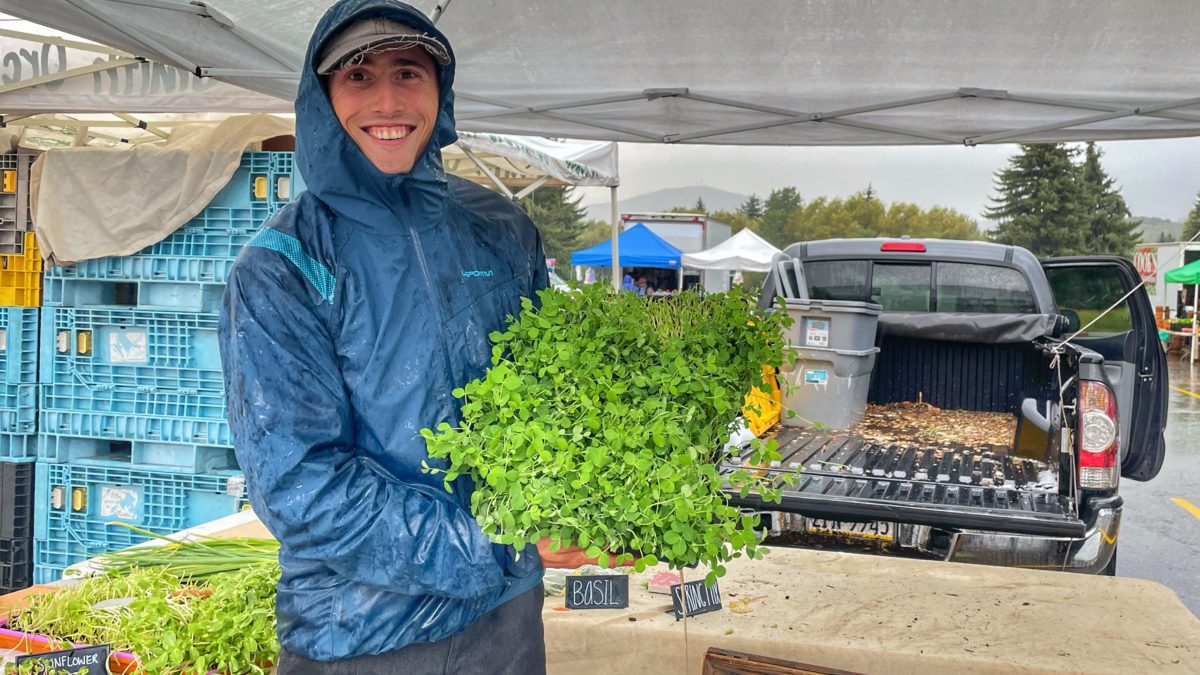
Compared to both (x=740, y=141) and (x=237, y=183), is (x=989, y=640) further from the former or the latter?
(x=237, y=183)

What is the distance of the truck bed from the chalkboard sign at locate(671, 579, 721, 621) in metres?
0.83

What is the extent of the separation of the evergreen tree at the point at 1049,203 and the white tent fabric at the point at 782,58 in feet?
217

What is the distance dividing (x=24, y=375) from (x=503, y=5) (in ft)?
13.2

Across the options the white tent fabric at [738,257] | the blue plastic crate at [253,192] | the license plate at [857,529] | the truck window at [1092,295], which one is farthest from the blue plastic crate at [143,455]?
the white tent fabric at [738,257]

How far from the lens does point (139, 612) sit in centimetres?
279

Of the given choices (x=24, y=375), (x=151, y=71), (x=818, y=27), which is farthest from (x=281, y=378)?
(x=24, y=375)

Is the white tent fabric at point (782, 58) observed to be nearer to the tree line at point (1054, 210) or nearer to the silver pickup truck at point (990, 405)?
the silver pickup truck at point (990, 405)

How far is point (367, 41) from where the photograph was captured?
1.82 m

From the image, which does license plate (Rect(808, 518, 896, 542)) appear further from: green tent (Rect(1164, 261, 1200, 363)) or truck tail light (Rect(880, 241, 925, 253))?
green tent (Rect(1164, 261, 1200, 363))

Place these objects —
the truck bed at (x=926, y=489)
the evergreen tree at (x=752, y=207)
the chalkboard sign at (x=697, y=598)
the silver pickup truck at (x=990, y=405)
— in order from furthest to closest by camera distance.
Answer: the evergreen tree at (x=752, y=207)
the silver pickup truck at (x=990, y=405)
the truck bed at (x=926, y=489)
the chalkboard sign at (x=697, y=598)

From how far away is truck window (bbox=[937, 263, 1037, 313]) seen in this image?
262 inches

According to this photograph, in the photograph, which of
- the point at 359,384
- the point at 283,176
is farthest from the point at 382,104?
the point at 283,176

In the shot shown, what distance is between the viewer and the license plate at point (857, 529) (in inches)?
178

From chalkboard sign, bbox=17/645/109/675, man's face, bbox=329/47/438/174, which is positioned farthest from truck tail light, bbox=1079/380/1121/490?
chalkboard sign, bbox=17/645/109/675
